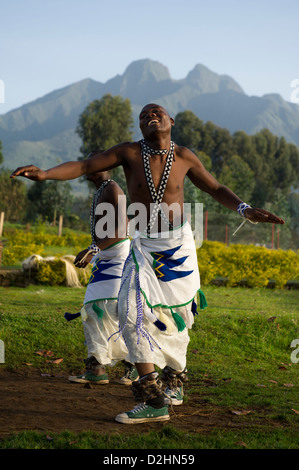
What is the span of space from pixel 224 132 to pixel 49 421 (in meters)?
65.7

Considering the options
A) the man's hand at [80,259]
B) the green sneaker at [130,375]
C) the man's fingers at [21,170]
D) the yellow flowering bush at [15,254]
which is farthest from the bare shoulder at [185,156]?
the yellow flowering bush at [15,254]

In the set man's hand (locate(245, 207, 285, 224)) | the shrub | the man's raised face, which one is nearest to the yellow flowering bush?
the shrub

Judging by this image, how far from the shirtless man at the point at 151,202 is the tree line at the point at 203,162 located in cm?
A: 3143

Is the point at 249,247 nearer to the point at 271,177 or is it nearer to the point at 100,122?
the point at 100,122

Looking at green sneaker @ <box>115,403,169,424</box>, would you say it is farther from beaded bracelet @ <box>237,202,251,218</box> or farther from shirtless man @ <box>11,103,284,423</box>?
beaded bracelet @ <box>237,202,251,218</box>

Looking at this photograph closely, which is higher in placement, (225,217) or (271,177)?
(271,177)

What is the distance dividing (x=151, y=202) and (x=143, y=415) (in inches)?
63.8

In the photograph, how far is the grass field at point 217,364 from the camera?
354 centimetres

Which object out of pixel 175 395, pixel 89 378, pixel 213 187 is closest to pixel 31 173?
pixel 213 187

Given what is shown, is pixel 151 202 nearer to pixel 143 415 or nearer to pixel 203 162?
pixel 143 415

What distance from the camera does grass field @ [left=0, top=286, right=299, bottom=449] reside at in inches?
139

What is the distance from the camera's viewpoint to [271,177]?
222 ft

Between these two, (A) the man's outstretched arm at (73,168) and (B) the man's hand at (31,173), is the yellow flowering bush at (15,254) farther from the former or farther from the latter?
(B) the man's hand at (31,173)
